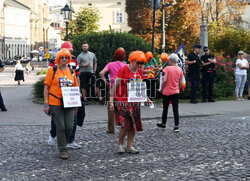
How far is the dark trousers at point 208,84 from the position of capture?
17328 millimetres

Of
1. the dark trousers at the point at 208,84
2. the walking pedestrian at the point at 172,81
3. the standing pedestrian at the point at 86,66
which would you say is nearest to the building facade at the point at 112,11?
the dark trousers at the point at 208,84

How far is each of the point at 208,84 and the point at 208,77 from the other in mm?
307

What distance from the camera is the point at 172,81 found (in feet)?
35.4

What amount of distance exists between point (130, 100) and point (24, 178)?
233 centimetres

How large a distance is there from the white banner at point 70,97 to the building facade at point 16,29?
90445 mm

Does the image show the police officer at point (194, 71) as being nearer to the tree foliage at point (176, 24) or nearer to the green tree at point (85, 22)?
the green tree at point (85, 22)

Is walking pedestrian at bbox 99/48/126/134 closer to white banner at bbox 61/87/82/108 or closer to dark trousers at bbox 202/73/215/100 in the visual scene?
white banner at bbox 61/87/82/108

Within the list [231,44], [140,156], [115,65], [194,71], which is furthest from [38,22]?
[140,156]

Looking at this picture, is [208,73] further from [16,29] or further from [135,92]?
[16,29]

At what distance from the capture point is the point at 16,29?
105812 mm

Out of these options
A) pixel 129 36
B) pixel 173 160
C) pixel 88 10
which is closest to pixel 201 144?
pixel 173 160

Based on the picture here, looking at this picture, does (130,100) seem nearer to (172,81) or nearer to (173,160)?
(173,160)

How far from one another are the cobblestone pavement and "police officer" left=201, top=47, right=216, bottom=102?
5.94 meters

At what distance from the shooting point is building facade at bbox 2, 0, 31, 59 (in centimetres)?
9953
